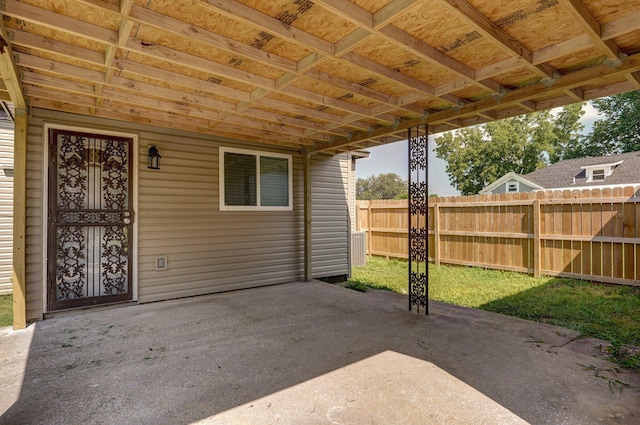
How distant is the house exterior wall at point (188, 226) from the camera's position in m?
3.90

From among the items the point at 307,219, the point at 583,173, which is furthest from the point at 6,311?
the point at 583,173

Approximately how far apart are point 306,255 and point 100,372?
153 inches

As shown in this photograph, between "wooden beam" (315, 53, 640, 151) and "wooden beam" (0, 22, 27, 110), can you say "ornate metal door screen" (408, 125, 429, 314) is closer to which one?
"wooden beam" (315, 53, 640, 151)

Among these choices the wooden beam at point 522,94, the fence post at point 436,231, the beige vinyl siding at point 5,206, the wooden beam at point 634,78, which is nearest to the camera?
the wooden beam at point 522,94

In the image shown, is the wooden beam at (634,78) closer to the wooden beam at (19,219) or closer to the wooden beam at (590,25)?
the wooden beam at (590,25)

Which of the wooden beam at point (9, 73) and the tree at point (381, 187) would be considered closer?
the wooden beam at point (9, 73)

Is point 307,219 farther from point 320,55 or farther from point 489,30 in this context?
point 489,30

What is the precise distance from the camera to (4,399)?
223 cm

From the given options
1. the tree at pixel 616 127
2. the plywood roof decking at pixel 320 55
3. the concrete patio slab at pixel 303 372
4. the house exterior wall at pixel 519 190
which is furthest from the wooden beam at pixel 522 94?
the tree at pixel 616 127

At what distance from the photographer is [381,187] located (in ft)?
127

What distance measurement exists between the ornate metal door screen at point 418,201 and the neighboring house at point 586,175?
11.0 meters

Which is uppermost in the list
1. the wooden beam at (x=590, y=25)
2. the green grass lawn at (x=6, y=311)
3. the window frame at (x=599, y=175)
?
the window frame at (x=599, y=175)

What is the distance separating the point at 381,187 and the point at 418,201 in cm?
3494

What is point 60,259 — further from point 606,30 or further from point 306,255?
point 606,30
